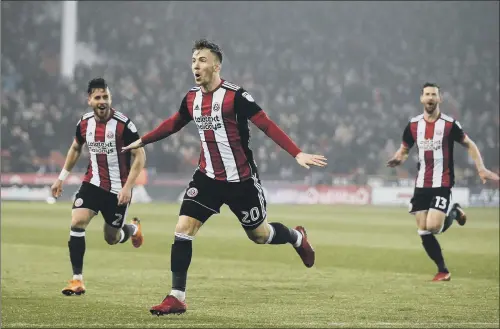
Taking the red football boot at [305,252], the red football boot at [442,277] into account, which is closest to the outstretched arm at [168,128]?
the red football boot at [305,252]

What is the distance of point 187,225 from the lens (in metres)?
7.18

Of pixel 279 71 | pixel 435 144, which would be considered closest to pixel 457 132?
pixel 435 144

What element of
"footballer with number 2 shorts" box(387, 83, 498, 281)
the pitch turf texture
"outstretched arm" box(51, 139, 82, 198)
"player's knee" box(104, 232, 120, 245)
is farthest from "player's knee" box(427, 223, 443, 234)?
"outstretched arm" box(51, 139, 82, 198)

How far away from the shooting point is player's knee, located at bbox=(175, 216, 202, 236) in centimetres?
717

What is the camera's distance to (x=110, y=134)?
9125 millimetres

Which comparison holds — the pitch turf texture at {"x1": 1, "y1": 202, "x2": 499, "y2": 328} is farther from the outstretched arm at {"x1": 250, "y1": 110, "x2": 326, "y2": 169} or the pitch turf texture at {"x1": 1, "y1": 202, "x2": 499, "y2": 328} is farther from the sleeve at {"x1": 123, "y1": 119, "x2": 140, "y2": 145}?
the sleeve at {"x1": 123, "y1": 119, "x2": 140, "y2": 145}

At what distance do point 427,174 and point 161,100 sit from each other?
27903mm

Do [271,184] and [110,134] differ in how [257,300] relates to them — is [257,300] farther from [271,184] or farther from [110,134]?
[271,184]

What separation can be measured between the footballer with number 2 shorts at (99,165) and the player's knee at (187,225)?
1796 millimetres

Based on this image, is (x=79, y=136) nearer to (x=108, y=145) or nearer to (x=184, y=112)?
(x=108, y=145)

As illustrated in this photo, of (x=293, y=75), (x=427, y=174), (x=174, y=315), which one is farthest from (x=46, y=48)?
(x=174, y=315)

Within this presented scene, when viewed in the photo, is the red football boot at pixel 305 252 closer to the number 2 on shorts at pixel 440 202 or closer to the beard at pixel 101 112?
the beard at pixel 101 112

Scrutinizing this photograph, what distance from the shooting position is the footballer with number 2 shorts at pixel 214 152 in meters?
7.01

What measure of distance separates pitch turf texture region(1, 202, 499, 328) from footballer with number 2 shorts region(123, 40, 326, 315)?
21.9 inches
